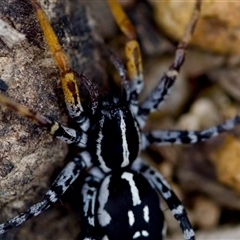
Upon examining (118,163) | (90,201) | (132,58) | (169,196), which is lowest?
(169,196)

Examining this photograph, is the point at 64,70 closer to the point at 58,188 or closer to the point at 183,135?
the point at 58,188

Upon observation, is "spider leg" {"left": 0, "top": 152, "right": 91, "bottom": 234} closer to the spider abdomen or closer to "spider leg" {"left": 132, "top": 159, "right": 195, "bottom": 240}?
A: the spider abdomen

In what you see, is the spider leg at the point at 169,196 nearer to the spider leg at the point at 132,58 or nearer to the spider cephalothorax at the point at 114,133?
the spider cephalothorax at the point at 114,133

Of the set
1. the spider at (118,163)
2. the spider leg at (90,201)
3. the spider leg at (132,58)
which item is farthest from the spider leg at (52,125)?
the spider leg at (132,58)

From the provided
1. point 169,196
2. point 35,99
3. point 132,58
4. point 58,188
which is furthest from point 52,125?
point 169,196

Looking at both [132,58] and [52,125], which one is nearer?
[52,125]

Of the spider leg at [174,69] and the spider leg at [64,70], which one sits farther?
the spider leg at [174,69]
